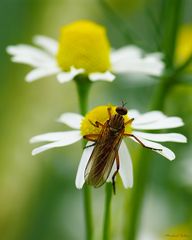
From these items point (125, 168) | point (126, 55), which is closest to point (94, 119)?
point (125, 168)

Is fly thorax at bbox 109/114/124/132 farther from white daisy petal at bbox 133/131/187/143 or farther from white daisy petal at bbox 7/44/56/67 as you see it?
white daisy petal at bbox 7/44/56/67

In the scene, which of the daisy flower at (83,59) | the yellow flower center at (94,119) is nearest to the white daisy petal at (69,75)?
the daisy flower at (83,59)

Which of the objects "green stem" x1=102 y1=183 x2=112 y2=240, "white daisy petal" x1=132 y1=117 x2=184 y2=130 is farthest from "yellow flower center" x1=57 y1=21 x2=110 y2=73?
"green stem" x1=102 y1=183 x2=112 y2=240

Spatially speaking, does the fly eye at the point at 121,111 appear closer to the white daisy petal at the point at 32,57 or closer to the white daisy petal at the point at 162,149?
the white daisy petal at the point at 162,149

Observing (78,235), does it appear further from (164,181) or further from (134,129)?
(134,129)

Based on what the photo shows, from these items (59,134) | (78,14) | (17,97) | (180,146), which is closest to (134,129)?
(59,134)

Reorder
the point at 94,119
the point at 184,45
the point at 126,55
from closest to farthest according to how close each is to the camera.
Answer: the point at 94,119, the point at 126,55, the point at 184,45

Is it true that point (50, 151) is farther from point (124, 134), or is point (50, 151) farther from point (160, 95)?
point (124, 134)
